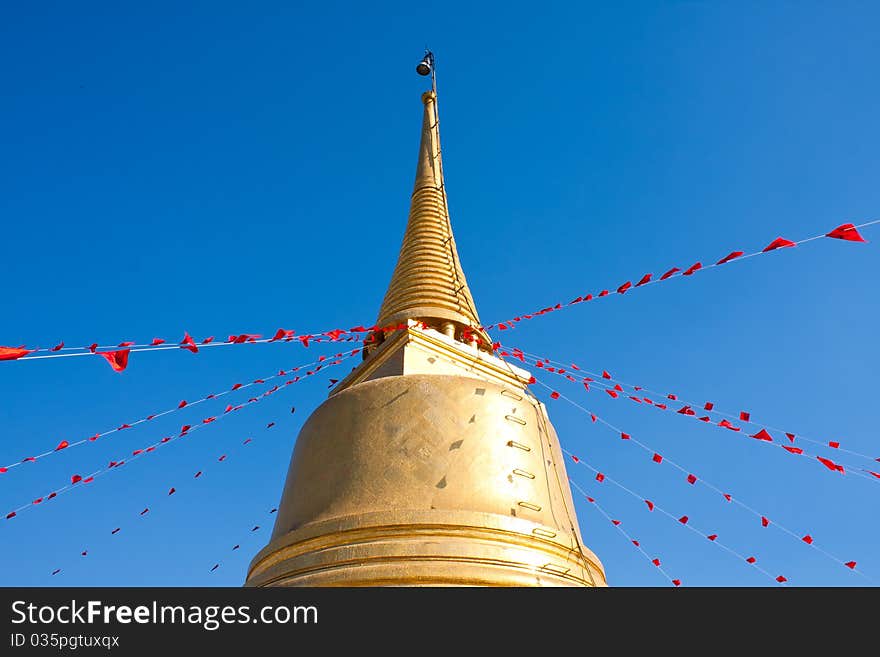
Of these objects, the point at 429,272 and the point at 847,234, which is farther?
the point at 429,272

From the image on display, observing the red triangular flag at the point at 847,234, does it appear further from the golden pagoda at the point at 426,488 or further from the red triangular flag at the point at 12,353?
the red triangular flag at the point at 12,353

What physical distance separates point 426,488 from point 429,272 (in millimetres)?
4526

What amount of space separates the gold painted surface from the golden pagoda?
0.01m

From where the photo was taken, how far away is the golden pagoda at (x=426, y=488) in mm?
5305

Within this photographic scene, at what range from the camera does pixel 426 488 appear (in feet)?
19.2

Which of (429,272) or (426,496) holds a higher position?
(429,272)

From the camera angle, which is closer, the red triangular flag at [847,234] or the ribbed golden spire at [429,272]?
the red triangular flag at [847,234]

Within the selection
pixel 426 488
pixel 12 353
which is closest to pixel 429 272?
pixel 426 488

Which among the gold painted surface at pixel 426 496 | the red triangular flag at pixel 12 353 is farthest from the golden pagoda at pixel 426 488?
the red triangular flag at pixel 12 353

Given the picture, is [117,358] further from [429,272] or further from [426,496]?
[429,272]

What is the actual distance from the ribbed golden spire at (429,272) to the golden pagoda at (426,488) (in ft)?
3.41
